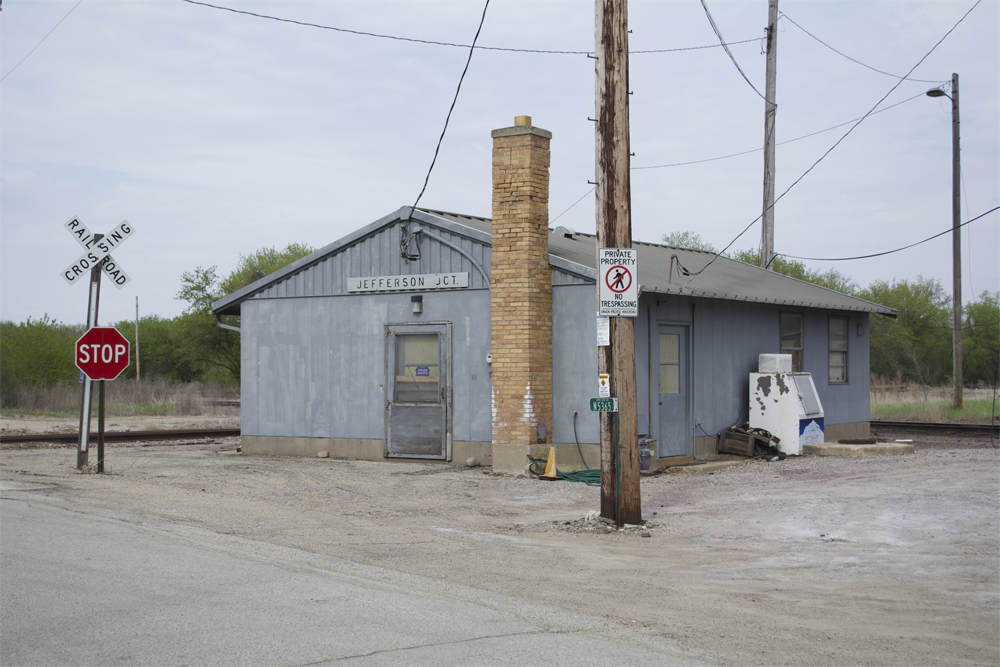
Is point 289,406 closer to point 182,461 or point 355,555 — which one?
point 182,461

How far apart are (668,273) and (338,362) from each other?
6.51 m

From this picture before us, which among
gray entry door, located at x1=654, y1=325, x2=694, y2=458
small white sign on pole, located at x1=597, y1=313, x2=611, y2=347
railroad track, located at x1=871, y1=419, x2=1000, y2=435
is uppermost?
small white sign on pole, located at x1=597, y1=313, x2=611, y2=347

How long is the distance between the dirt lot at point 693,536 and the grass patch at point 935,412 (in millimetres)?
11410

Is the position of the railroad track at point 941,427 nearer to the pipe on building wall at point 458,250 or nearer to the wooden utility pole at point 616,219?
the pipe on building wall at point 458,250

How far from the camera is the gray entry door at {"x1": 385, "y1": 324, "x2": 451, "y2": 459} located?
16125mm

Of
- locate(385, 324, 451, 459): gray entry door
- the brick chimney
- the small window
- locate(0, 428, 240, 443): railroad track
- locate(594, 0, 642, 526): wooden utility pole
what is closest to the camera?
locate(594, 0, 642, 526): wooden utility pole

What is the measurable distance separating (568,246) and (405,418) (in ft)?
15.5

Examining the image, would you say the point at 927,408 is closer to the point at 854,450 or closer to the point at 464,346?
the point at 854,450

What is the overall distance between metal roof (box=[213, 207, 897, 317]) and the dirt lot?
335cm

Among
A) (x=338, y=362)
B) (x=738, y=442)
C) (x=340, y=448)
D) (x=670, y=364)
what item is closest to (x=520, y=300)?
(x=670, y=364)

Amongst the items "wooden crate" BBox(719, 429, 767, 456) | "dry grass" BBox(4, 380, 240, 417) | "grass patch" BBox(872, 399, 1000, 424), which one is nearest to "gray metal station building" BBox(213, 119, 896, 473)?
"wooden crate" BBox(719, 429, 767, 456)

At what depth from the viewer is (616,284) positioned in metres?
10.1

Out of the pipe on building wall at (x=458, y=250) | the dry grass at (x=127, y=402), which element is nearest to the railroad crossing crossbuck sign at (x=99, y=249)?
the pipe on building wall at (x=458, y=250)

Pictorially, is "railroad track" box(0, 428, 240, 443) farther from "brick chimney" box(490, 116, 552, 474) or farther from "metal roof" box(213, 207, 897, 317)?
"brick chimney" box(490, 116, 552, 474)
